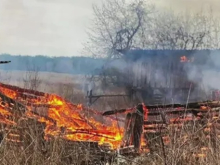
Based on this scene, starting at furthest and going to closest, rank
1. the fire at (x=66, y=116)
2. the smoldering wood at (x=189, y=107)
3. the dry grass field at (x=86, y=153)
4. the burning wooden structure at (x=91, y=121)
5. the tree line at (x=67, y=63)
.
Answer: the tree line at (x=67, y=63) → the smoldering wood at (x=189, y=107) → the fire at (x=66, y=116) → the burning wooden structure at (x=91, y=121) → the dry grass field at (x=86, y=153)

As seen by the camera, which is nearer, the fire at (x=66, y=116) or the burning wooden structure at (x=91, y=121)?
the burning wooden structure at (x=91, y=121)

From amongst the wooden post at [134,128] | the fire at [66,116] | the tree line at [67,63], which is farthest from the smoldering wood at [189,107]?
the tree line at [67,63]

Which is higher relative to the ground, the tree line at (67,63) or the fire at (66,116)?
the tree line at (67,63)

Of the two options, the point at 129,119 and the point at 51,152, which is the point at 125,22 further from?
the point at 51,152

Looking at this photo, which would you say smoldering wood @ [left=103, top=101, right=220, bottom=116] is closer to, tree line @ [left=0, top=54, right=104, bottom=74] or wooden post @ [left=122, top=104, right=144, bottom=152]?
wooden post @ [left=122, top=104, right=144, bottom=152]

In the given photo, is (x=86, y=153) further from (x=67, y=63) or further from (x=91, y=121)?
(x=67, y=63)

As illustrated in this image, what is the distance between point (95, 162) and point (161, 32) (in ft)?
87.2

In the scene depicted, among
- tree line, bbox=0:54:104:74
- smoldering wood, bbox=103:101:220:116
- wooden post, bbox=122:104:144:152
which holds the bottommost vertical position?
wooden post, bbox=122:104:144:152

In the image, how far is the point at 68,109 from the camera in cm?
923

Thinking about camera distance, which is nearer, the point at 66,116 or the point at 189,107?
the point at 189,107

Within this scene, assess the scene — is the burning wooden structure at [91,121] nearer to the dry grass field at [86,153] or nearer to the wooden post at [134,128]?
the wooden post at [134,128]

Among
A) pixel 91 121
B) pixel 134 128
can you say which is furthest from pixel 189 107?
pixel 91 121

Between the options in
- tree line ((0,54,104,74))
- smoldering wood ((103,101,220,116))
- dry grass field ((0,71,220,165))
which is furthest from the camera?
tree line ((0,54,104,74))

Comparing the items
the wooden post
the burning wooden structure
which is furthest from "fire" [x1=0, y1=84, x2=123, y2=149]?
the wooden post
